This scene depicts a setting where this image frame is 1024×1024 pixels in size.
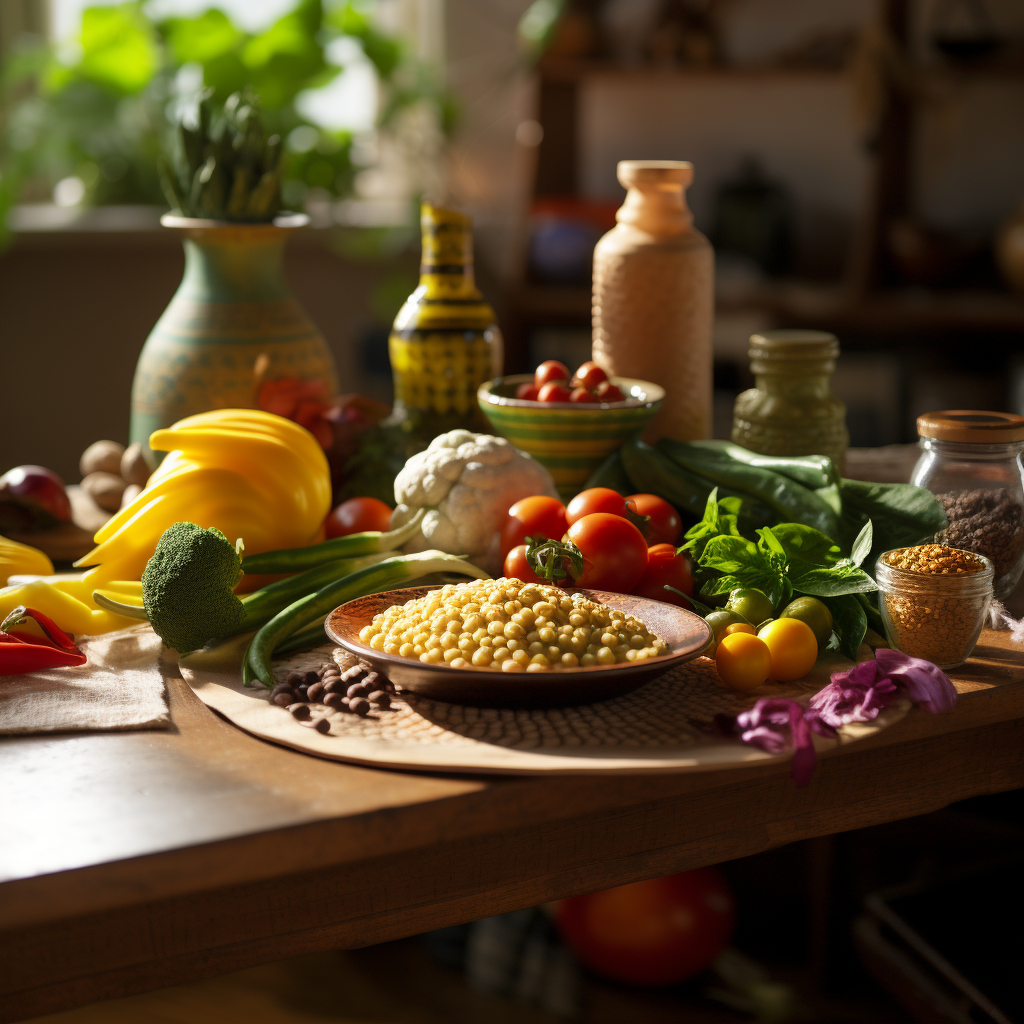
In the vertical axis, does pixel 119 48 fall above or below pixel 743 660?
above

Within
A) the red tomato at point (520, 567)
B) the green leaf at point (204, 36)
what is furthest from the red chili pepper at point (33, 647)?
the green leaf at point (204, 36)

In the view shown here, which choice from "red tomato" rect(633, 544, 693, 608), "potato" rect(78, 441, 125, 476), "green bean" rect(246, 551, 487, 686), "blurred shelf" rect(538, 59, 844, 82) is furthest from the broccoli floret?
"blurred shelf" rect(538, 59, 844, 82)

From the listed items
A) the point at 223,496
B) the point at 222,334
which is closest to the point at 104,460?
the point at 222,334

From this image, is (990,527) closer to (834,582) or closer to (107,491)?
(834,582)

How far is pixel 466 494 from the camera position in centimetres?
122

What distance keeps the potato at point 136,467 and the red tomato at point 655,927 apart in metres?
1.00

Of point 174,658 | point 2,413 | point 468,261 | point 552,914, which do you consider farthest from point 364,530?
point 2,413

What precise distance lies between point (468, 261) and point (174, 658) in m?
0.73

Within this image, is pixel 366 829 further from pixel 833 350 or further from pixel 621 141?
pixel 621 141

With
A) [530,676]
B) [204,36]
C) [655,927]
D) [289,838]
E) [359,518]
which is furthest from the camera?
[204,36]

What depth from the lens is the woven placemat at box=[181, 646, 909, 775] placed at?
84 cm

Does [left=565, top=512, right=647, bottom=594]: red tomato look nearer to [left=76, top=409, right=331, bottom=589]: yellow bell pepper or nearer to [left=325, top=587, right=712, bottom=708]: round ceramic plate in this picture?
[left=325, top=587, right=712, bottom=708]: round ceramic plate

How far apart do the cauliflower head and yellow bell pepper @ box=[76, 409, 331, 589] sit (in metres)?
0.11

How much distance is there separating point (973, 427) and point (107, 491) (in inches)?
43.7
